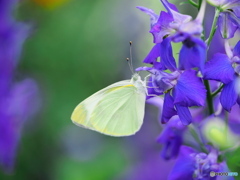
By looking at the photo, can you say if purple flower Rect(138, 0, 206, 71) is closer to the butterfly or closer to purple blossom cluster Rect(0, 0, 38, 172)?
the butterfly

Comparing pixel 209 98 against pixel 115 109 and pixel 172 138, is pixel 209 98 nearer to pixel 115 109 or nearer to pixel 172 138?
pixel 172 138

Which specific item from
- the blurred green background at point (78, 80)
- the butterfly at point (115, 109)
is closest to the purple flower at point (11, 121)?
the blurred green background at point (78, 80)

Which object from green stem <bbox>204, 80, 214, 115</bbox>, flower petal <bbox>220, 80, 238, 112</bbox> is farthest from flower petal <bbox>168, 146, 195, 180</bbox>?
flower petal <bbox>220, 80, 238, 112</bbox>

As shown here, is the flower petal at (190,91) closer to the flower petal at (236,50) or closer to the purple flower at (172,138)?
the flower petal at (236,50)

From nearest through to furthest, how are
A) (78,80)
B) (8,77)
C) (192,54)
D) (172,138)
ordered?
(192,54)
(172,138)
(8,77)
(78,80)

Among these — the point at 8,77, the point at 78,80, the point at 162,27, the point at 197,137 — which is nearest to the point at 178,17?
the point at 162,27
